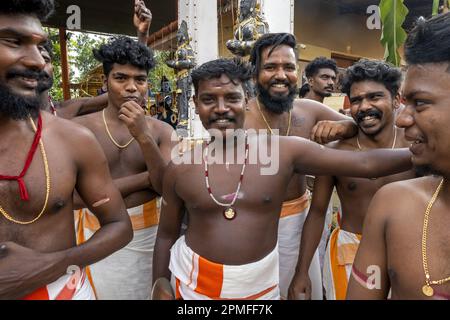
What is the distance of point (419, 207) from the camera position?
145cm

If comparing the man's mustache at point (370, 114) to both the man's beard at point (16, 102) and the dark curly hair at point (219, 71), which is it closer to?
the dark curly hair at point (219, 71)

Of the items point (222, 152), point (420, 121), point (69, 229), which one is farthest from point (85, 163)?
point (420, 121)

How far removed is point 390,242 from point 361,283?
21 cm

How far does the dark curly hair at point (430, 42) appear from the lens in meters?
1.32

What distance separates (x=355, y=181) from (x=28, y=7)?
2115mm

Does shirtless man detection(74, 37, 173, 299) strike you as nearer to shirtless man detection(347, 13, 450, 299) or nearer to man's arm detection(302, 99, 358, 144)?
man's arm detection(302, 99, 358, 144)

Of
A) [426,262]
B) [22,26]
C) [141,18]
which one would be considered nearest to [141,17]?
[141,18]

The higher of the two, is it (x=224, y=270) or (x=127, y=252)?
(x=224, y=270)

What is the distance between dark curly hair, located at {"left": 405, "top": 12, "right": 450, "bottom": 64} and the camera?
1320mm

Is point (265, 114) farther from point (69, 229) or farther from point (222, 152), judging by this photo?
point (69, 229)

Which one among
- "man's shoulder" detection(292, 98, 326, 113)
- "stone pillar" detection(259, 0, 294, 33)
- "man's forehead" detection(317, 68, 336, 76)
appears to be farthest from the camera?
"man's forehead" detection(317, 68, 336, 76)

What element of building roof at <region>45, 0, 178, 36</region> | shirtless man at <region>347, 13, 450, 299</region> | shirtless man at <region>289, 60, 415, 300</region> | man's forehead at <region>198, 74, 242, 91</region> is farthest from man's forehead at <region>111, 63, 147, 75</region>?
building roof at <region>45, 0, 178, 36</region>

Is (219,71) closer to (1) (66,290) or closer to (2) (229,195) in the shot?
(2) (229,195)

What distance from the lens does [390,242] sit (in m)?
1.45
